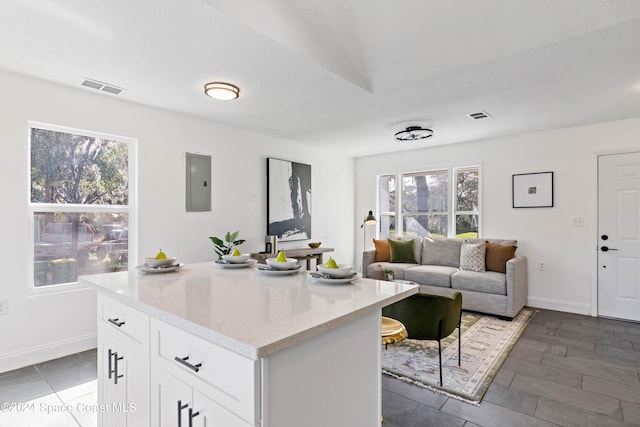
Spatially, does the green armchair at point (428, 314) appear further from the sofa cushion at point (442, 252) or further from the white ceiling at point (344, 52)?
the sofa cushion at point (442, 252)

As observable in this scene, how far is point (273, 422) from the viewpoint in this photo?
3.03 feet

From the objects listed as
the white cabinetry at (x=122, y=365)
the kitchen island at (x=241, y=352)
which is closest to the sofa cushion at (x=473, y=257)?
the kitchen island at (x=241, y=352)

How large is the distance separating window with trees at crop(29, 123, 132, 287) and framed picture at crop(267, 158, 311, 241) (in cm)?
187

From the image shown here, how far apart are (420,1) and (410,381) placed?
2612mm

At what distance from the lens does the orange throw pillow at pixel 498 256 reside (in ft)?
14.3

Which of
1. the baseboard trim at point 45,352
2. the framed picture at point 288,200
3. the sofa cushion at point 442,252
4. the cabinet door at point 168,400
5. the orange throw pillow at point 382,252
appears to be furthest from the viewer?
the orange throw pillow at point 382,252

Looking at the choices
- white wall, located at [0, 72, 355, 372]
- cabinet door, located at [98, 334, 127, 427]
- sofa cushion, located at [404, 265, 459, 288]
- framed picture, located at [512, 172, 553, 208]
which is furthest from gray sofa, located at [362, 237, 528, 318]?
cabinet door, located at [98, 334, 127, 427]

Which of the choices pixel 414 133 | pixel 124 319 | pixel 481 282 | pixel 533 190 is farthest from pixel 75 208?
pixel 533 190

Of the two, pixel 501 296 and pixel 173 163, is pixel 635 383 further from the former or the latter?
pixel 173 163

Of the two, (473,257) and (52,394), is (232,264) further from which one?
(473,257)

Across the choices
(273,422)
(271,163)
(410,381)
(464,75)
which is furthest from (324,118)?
(273,422)

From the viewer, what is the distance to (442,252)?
5.10 metres

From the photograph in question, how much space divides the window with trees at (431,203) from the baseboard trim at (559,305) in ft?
3.96

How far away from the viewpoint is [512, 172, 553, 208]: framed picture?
4.57 meters
